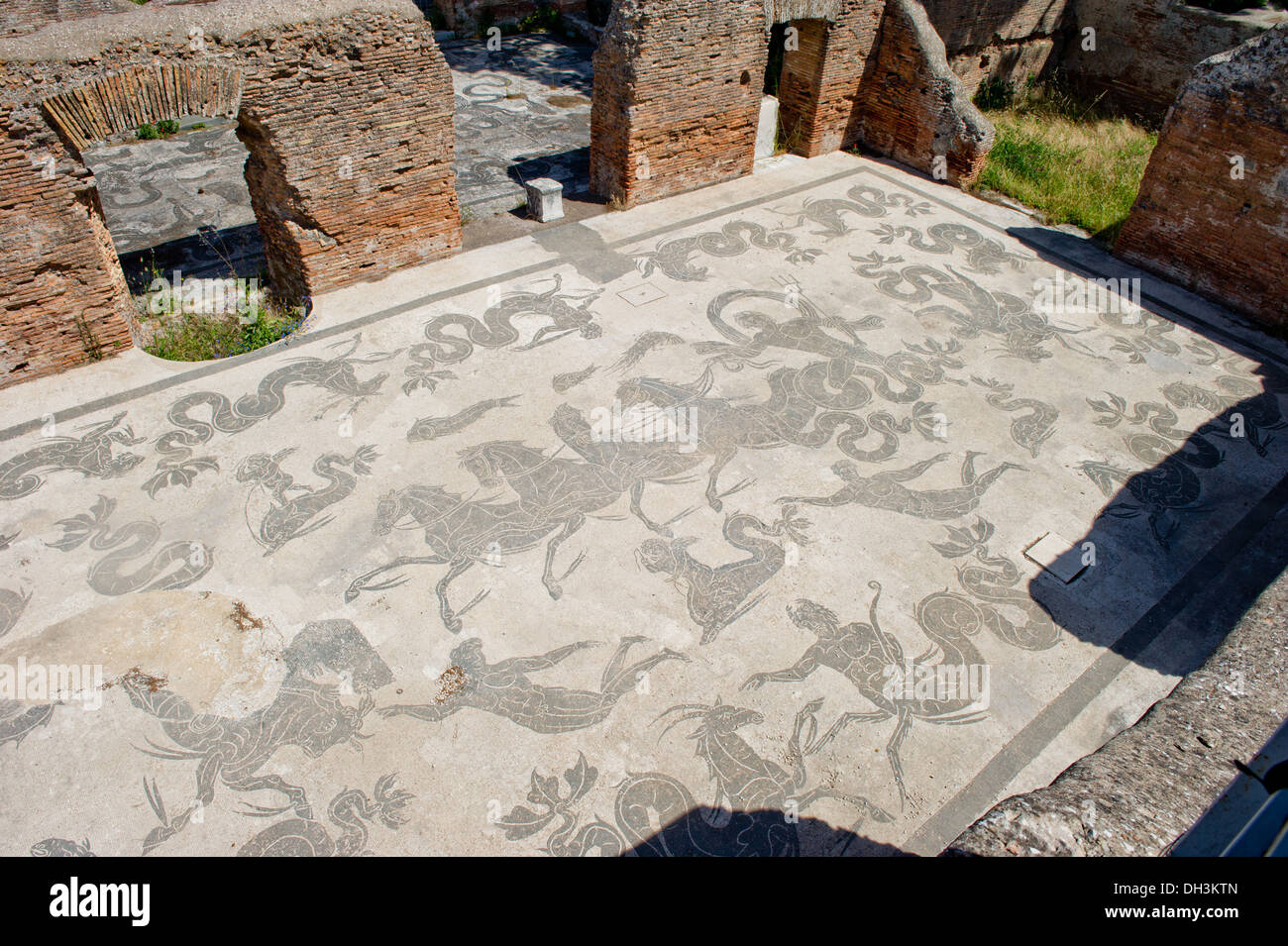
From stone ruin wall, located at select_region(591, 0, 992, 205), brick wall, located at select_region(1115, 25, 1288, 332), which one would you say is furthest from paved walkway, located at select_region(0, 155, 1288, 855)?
stone ruin wall, located at select_region(591, 0, 992, 205)

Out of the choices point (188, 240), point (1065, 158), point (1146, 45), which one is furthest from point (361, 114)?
point (1146, 45)

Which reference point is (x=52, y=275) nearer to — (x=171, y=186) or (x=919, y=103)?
(x=171, y=186)

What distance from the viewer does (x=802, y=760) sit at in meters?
4.70

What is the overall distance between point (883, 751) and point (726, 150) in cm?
848

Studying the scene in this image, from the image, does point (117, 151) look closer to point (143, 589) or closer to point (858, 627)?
point (143, 589)

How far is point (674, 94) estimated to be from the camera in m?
9.71

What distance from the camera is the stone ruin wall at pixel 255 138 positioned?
19.6 ft

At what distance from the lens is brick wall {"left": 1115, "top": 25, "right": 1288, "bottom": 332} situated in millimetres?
8336

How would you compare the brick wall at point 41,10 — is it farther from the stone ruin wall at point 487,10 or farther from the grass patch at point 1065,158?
the grass patch at point 1065,158

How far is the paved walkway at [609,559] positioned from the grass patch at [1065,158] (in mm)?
2764

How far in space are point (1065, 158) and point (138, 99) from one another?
12.1 m

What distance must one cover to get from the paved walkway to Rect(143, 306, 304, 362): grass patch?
0.34 m

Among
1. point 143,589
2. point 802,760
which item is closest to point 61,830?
point 143,589

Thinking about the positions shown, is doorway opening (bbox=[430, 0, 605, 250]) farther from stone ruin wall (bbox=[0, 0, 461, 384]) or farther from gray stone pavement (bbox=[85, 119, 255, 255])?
gray stone pavement (bbox=[85, 119, 255, 255])
